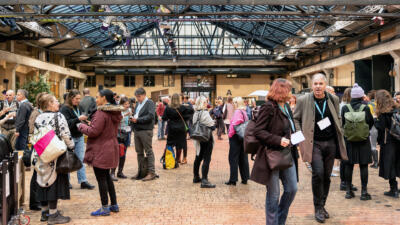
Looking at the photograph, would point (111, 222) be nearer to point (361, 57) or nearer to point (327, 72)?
point (361, 57)

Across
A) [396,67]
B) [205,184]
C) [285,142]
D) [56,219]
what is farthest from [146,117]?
[396,67]

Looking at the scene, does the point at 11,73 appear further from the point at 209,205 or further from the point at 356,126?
the point at 356,126

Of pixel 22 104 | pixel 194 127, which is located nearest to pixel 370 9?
pixel 194 127

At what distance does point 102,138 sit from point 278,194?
215 cm

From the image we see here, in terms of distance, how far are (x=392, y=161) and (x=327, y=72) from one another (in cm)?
1867

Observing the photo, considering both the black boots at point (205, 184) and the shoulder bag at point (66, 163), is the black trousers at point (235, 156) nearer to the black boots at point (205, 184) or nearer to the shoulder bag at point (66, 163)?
the black boots at point (205, 184)

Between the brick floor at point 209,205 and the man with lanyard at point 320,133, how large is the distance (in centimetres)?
66

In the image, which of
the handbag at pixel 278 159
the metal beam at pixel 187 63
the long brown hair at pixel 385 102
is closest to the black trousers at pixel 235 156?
the long brown hair at pixel 385 102

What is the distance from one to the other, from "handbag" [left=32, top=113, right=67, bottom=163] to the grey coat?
2.72m

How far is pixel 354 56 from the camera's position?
17922 mm

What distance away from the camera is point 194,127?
18.6 feet

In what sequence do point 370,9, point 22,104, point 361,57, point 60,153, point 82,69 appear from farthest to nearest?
point 82,69, point 361,57, point 370,9, point 22,104, point 60,153

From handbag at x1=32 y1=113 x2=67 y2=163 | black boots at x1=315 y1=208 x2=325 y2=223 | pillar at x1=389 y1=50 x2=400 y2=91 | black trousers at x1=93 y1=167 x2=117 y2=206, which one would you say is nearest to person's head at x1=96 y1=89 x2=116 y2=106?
handbag at x1=32 y1=113 x2=67 y2=163

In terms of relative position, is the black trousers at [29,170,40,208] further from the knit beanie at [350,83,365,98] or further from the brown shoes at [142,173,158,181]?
the knit beanie at [350,83,365,98]
